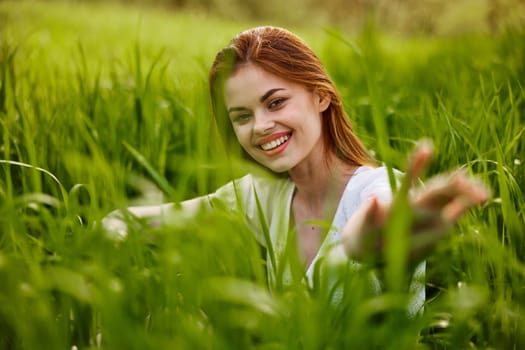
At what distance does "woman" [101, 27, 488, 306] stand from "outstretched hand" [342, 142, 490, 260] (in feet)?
0.88

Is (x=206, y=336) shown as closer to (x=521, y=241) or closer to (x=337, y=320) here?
(x=337, y=320)

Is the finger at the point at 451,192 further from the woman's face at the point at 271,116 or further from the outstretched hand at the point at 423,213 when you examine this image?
the woman's face at the point at 271,116

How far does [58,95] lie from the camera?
2.29 m

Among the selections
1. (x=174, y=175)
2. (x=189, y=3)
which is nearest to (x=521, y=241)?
(x=174, y=175)

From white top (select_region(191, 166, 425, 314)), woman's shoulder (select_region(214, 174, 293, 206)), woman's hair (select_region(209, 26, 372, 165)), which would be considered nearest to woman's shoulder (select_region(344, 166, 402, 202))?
white top (select_region(191, 166, 425, 314))

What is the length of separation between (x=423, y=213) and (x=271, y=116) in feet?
2.10

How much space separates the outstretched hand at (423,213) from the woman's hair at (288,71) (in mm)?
607

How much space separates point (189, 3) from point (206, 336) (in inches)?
765

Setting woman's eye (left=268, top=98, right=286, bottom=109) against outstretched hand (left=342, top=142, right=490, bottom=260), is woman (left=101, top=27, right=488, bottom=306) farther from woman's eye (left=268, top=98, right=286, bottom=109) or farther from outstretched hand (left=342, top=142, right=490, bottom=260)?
outstretched hand (left=342, top=142, right=490, bottom=260)

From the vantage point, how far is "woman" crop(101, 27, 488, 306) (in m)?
1.50

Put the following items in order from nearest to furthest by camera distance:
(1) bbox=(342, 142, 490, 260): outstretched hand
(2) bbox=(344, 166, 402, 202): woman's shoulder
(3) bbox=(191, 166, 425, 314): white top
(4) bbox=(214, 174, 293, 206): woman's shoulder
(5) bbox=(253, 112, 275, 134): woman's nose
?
(1) bbox=(342, 142, 490, 260): outstretched hand
(3) bbox=(191, 166, 425, 314): white top
(2) bbox=(344, 166, 402, 202): woman's shoulder
(5) bbox=(253, 112, 275, 134): woman's nose
(4) bbox=(214, 174, 293, 206): woman's shoulder

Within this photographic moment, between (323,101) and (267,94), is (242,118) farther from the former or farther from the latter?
(323,101)

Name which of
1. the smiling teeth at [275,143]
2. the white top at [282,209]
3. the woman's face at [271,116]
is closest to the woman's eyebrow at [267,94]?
the woman's face at [271,116]

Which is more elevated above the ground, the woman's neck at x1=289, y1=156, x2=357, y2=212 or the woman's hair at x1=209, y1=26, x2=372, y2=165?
the woman's hair at x1=209, y1=26, x2=372, y2=165
